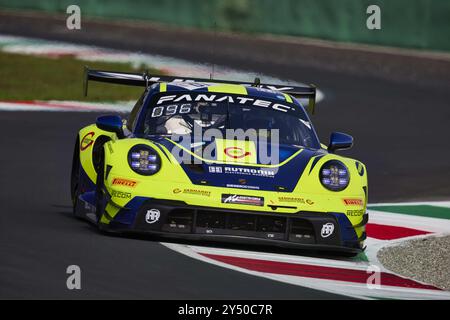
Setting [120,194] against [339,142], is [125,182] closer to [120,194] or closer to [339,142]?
[120,194]

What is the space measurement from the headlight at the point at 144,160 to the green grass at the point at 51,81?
10.1 metres

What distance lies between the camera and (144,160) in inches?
362

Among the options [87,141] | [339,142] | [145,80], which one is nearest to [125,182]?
[87,141]

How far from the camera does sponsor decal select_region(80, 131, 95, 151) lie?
10648mm

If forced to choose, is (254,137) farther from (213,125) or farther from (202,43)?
(202,43)

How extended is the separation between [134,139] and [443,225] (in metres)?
3.34

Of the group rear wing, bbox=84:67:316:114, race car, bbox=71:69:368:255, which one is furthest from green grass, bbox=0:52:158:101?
race car, bbox=71:69:368:255

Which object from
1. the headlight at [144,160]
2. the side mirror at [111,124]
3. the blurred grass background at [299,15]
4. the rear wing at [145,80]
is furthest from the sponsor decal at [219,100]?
the blurred grass background at [299,15]

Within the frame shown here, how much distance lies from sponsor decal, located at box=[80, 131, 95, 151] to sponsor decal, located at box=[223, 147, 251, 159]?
1.57m

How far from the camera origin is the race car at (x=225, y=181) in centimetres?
896

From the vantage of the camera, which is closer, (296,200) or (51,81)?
(296,200)

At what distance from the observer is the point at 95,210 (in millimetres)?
9797

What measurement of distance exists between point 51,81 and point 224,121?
39.7ft

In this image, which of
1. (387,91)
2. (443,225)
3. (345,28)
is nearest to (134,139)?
(443,225)
